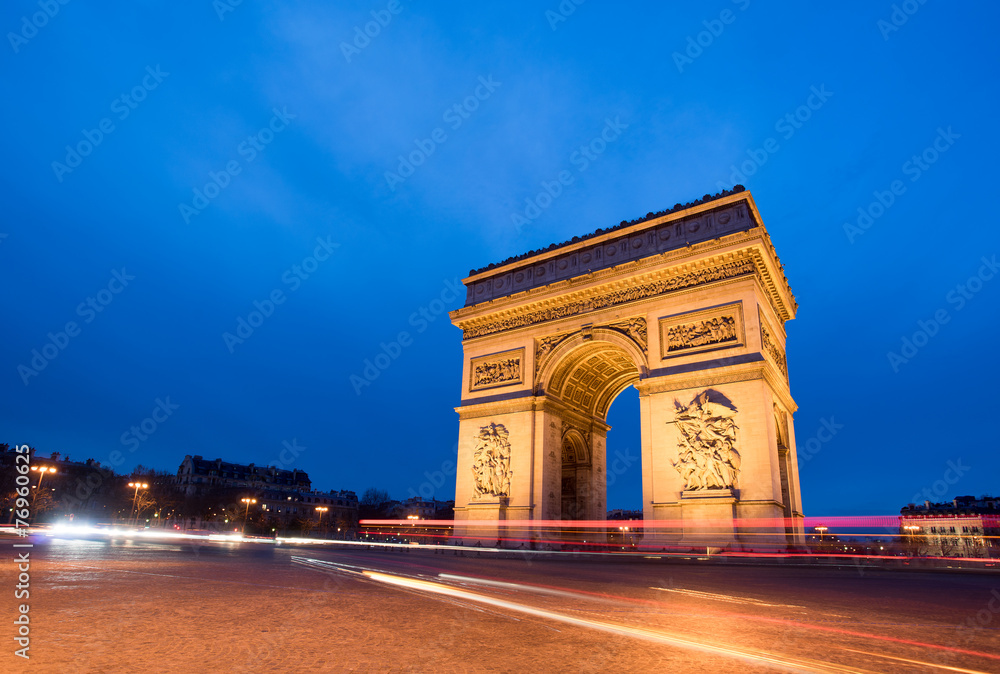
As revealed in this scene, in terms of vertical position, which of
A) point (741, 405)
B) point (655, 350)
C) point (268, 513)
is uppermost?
point (655, 350)

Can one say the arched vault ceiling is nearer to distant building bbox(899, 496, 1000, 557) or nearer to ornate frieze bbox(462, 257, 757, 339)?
ornate frieze bbox(462, 257, 757, 339)

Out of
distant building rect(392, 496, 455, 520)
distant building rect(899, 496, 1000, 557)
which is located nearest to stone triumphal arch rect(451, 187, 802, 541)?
distant building rect(899, 496, 1000, 557)

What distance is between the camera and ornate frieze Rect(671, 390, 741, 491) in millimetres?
17609

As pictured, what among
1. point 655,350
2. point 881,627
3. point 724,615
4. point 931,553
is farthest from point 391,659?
point 931,553

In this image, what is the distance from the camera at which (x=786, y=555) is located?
606 inches

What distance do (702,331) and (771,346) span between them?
299cm

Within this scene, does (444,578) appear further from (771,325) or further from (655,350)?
(771,325)

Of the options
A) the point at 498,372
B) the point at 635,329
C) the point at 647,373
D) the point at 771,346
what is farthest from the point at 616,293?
the point at 498,372

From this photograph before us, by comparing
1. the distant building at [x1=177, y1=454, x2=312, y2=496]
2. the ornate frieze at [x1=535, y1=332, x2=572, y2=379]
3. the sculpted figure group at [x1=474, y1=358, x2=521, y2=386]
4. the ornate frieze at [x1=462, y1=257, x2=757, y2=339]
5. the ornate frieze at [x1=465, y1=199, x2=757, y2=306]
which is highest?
the ornate frieze at [x1=465, y1=199, x2=757, y2=306]

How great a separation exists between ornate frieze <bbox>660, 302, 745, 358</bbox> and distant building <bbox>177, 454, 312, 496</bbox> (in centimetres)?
6819

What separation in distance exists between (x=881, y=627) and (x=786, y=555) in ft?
40.8

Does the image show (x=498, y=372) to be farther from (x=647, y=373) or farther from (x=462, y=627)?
(x=462, y=627)

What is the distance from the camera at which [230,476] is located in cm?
7769

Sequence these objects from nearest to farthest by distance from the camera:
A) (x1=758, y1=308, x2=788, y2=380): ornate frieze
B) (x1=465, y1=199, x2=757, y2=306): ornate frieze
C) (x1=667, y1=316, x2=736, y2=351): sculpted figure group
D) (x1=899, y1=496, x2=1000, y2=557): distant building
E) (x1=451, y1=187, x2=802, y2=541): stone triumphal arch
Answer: (x1=451, y1=187, x2=802, y2=541): stone triumphal arch → (x1=758, y1=308, x2=788, y2=380): ornate frieze → (x1=667, y1=316, x2=736, y2=351): sculpted figure group → (x1=465, y1=199, x2=757, y2=306): ornate frieze → (x1=899, y1=496, x2=1000, y2=557): distant building
